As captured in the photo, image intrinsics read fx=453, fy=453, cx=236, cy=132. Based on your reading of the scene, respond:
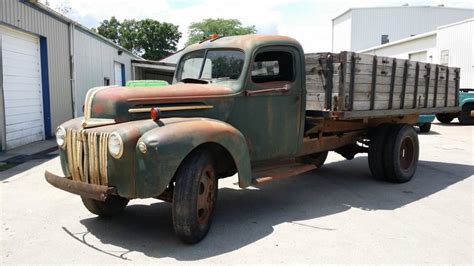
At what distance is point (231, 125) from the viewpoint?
505 centimetres

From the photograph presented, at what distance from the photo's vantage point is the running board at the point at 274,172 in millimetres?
5173

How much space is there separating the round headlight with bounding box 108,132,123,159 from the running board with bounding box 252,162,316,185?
1.63 m

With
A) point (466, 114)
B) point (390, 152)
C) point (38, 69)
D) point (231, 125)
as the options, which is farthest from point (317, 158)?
point (466, 114)

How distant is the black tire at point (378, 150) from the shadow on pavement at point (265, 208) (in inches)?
7.2

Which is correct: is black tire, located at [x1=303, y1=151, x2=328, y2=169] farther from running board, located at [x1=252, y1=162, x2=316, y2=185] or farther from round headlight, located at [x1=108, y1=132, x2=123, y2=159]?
round headlight, located at [x1=108, y1=132, x2=123, y2=159]

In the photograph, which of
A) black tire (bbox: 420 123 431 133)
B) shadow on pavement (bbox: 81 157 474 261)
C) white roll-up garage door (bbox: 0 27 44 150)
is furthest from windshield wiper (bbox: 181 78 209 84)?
black tire (bbox: 420 123 431 133)

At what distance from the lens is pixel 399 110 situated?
7.23 meters

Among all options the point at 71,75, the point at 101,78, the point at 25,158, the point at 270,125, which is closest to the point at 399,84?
the point at 270,125

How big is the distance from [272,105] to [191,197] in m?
1.76

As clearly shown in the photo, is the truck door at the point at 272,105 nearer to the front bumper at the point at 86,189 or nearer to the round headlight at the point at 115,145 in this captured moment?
the round headlight at the point at 115,145

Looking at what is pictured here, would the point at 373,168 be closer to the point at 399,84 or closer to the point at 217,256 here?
the point at 399,84

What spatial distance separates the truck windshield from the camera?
537cm

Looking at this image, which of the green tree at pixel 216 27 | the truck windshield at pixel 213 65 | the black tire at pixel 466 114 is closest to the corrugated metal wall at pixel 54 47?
the truck windshield at pixel 213 65

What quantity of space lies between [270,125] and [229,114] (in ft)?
2.19
